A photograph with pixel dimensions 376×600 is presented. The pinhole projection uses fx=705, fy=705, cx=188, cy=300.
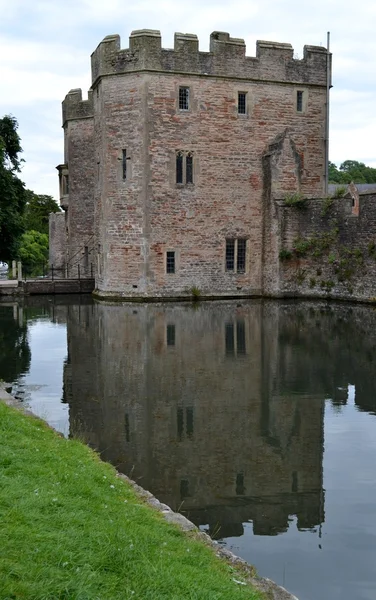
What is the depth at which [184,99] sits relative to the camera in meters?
28.7

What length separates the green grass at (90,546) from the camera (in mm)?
4020

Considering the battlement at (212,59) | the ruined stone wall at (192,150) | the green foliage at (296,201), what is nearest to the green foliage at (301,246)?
the green foliage at (296,201)

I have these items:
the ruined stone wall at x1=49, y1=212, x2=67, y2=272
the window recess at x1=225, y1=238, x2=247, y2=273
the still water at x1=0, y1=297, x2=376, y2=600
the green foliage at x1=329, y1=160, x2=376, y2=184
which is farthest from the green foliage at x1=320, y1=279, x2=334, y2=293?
the green foliage at x1=329, y1=160, x2=376, y2=184

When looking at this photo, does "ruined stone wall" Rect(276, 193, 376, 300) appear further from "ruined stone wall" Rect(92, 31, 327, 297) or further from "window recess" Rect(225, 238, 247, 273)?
"window recess" Rect(225, 238, 247, 273)

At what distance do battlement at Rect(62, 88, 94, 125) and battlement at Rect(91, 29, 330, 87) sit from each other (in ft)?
23.6

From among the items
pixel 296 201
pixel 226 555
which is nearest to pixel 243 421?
pixel 226 555

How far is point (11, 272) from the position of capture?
Result: 149 ft

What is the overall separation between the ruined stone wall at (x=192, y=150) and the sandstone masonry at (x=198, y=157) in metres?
0.04

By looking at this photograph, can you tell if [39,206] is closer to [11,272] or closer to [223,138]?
[11,272]

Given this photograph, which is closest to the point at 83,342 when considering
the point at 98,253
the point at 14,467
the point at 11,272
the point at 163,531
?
the point at 14,467

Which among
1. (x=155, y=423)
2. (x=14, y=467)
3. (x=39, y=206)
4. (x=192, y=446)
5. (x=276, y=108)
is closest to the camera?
(x=14, y=467)

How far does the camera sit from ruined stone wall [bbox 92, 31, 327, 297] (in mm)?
28125

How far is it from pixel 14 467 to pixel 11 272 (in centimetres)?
4056

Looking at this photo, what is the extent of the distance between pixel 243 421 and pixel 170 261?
1956 centimetres
